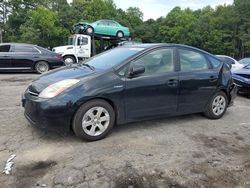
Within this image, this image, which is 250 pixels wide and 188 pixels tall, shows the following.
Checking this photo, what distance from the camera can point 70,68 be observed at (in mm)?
5113

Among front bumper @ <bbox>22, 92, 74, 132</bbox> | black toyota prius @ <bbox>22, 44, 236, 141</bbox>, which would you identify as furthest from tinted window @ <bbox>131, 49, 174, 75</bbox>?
front bumper @ <bbox>22, 92, 74, 132</bbox>

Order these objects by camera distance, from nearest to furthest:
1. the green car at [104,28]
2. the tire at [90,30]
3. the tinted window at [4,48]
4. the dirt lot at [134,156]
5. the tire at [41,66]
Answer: the dirt lot at [134,156]
the tinted window at [4,48]
the tire at [41,66]
the tire at [90,30]
the green car at [104,28]

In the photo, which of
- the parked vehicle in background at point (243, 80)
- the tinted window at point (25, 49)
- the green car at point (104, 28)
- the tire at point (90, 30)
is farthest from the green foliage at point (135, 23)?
the parked vehicle in background at point (243, 80)

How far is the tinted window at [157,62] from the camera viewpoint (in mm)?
4934

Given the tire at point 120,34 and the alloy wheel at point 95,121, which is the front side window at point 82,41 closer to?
the tire at point 120,34

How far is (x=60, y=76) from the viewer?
4.62m

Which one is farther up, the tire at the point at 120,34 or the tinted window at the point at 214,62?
the tire at the point at 120,34

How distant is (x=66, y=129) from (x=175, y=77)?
6.84 feet

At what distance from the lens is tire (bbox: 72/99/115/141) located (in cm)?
429

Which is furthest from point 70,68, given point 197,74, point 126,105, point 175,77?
point 197,74

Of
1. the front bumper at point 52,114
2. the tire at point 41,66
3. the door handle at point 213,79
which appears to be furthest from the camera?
the tire at point 41,66

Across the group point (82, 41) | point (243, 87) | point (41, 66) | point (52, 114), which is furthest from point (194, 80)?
point (82, 41)

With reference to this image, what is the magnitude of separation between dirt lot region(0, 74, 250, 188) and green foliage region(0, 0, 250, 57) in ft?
131

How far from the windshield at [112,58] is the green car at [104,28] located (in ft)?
52.2
